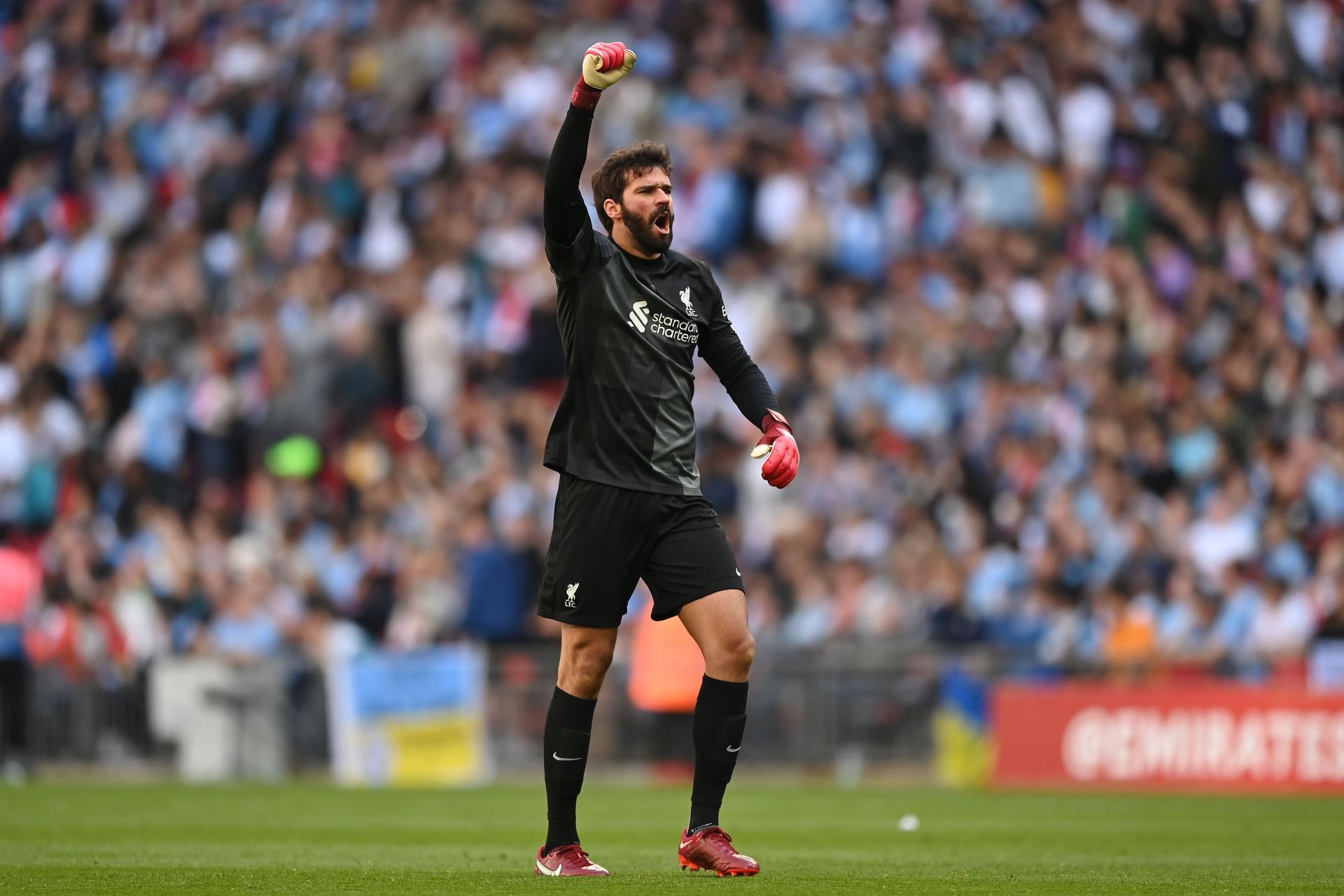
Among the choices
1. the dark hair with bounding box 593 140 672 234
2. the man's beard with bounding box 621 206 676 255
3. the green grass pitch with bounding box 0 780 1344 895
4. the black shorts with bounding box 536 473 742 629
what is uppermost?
the dark hair with bounding box 593 140 672 234

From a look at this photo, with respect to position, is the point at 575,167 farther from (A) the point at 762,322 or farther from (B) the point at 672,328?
(A) the point at 762,322

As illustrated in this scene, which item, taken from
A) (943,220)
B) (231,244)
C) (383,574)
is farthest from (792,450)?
(231,244)

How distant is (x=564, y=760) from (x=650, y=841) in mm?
2992

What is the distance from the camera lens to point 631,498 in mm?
7887

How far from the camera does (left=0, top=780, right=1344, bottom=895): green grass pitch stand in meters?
7.69

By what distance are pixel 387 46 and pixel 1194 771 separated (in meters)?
13.0

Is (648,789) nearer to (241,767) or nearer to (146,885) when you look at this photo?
(241,767)

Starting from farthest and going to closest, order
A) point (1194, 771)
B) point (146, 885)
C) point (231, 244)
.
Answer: point (231, 244), point (1194, 771), point (146, 885)

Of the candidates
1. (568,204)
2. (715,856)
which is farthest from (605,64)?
(715,856)

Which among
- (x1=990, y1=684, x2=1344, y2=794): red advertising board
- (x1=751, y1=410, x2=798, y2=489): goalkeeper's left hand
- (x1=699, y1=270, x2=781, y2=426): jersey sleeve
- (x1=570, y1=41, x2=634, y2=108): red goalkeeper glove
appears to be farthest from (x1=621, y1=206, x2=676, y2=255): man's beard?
(x1=990, y1=684, x2=1344, y2=794): red advertising board

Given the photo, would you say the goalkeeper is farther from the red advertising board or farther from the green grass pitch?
the red advertising board

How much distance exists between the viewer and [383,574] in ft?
64.6

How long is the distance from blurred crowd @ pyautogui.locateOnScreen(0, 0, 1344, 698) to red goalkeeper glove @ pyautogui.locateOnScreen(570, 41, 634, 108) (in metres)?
10.6

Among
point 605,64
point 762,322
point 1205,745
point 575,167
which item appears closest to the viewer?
point 605,64
